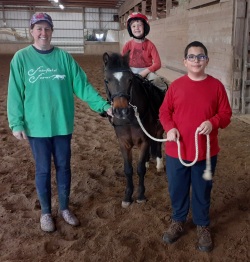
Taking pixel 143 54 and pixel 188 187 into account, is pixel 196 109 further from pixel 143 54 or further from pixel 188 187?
pixel 143 54

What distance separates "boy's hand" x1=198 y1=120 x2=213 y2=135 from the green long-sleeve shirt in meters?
1.13

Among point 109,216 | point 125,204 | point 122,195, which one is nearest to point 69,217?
point 109,216

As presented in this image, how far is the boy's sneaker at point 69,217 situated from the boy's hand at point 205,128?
1468mm

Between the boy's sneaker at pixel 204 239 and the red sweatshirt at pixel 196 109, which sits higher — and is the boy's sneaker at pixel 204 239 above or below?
below

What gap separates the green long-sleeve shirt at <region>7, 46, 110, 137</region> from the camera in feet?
7.64

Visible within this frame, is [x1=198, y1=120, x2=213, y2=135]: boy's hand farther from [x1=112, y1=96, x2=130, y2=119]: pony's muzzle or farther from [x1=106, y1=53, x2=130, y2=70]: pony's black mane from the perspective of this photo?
[x1=106, y1=53, x2=130, y2=70]: pony's black mane

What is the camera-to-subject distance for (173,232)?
2457 mm

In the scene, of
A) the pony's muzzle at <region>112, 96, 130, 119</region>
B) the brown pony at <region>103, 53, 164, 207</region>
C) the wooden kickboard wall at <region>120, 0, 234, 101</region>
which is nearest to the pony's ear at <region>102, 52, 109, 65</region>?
the brown pony at <region>103, 53, 164, 207</region>

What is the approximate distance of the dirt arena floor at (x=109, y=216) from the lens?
2326mm

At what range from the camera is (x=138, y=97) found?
2.86 m

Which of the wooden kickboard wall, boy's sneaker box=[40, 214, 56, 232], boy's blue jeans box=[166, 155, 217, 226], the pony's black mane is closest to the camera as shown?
boy's blue jeans box=[166, 155, 217, 226]

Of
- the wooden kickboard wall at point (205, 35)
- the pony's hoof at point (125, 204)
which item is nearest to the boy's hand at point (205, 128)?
the pony's hoof at point (125, 204)

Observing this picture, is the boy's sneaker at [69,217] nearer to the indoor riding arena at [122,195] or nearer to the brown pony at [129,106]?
the indoor riding arena at [122,195]

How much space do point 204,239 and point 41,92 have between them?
69.7 inches
